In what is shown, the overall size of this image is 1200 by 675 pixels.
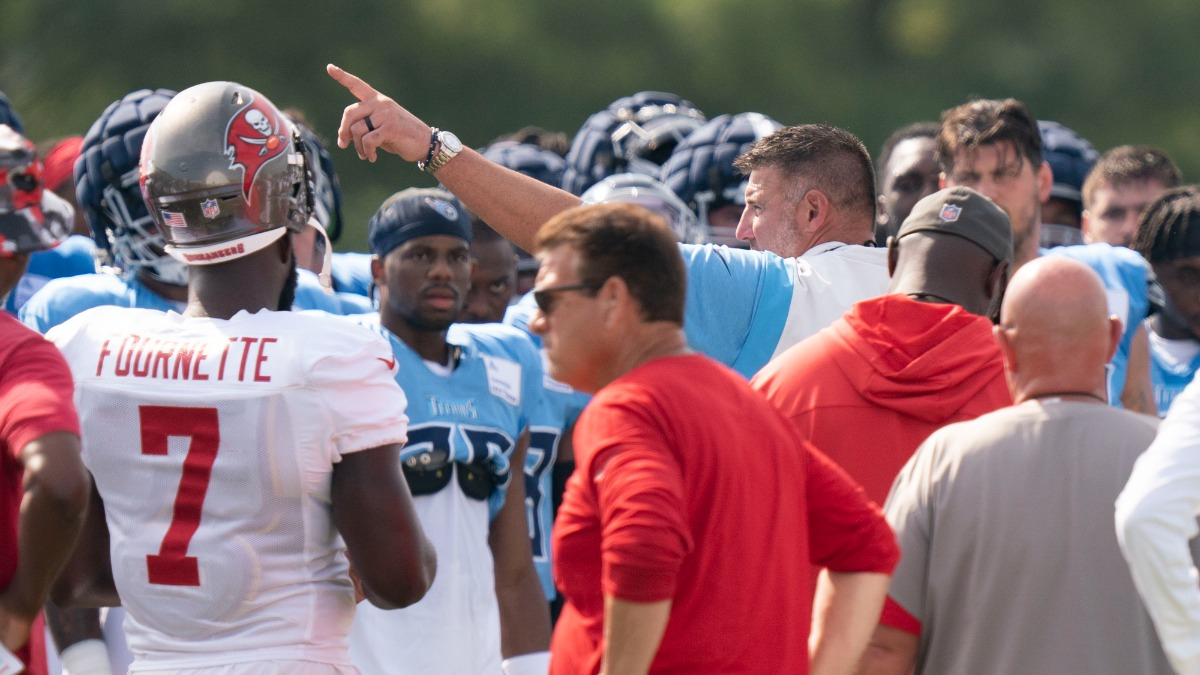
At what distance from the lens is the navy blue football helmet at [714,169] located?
7.27 meters

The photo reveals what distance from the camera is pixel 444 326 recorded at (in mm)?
5766

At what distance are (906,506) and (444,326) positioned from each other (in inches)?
97.9

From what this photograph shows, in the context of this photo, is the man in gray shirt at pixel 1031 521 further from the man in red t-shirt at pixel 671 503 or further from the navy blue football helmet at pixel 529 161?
the navy blue football helmet at pixel 529 161

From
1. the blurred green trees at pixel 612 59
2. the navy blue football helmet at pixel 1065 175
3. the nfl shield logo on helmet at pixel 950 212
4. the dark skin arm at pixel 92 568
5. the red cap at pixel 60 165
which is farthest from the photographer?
the blurred green trees at pixel 612 59

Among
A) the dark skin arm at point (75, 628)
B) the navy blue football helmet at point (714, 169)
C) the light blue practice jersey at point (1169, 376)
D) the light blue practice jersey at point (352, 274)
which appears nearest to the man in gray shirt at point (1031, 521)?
the dark skin arm at point (75, 628)

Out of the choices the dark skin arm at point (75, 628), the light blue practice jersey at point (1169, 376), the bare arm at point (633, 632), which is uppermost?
the bare arm at point (633, 632)

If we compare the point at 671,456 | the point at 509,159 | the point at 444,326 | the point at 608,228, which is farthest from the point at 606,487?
the point at 509,159

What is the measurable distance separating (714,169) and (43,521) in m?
4.37

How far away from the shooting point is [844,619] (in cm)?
326

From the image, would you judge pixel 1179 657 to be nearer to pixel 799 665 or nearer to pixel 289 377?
pixel 799 665

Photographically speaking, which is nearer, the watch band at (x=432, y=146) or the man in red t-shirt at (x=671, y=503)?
the man in red t-shirt at (x=671, y=503)

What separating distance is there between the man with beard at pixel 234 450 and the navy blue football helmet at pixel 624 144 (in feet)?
15.6

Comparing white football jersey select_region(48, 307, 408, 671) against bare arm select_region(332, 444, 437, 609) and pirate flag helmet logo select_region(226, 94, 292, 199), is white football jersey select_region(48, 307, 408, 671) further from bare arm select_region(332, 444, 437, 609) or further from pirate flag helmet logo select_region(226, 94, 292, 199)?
pirate flag helmet logo select_region(226, 94, 292, 199)

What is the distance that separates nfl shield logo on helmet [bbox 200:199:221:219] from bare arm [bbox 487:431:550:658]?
2.30 metres
